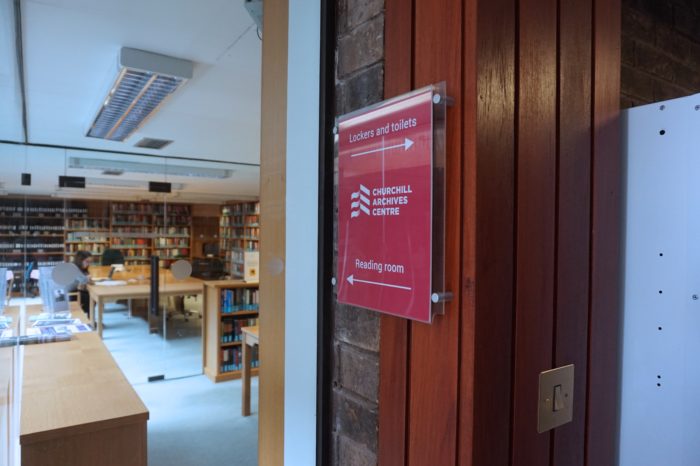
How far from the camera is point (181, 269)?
5488 millimetres

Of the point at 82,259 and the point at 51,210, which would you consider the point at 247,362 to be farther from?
the point at 51,210

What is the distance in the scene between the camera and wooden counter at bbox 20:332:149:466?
73.6 inches

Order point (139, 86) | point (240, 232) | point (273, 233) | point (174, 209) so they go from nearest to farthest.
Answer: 1. point (273, 233)
2. point (139, 86)
3. point (174, 209)
4. point (240, 232)

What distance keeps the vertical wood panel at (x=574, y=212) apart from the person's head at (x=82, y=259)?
523cm

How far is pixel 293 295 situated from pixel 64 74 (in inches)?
99.3

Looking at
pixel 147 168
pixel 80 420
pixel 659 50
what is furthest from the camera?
pixel 147 168

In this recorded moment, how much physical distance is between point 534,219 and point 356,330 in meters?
0.40

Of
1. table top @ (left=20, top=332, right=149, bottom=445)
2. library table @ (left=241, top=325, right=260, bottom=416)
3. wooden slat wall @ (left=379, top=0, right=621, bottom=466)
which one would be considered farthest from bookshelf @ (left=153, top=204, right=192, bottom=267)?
wooden slat wall @ (left=379, top=0, right=621, bottom=466)

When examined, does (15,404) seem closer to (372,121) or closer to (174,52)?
(174,52)

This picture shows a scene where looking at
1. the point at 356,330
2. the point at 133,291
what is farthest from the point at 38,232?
the point at 356,330

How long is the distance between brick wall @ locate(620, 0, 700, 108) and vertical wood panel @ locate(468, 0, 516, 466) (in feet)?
3.18

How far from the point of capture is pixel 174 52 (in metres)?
2.35

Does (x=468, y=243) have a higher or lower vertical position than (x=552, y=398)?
higher

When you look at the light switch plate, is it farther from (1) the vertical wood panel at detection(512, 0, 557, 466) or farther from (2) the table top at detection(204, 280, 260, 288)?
(2) the table top at detection(204, 280, 260, 288)
